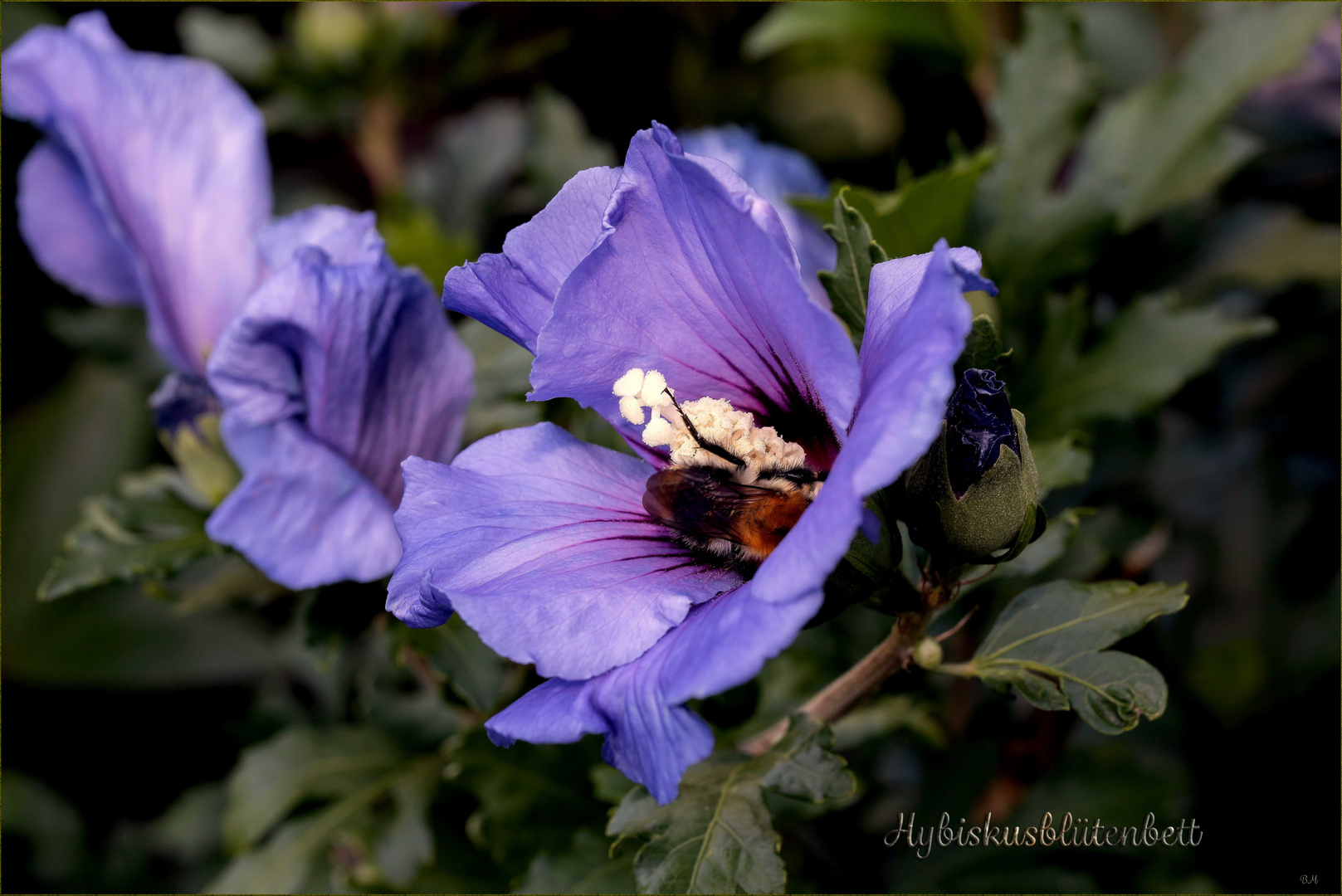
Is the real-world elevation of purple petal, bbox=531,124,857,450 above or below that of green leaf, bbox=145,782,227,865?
above

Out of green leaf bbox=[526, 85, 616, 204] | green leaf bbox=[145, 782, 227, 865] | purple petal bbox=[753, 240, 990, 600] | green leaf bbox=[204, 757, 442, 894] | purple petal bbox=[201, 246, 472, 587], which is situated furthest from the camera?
green leaf bbox=[145, 782, 227, 865]

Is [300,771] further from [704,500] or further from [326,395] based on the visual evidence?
[704,500]

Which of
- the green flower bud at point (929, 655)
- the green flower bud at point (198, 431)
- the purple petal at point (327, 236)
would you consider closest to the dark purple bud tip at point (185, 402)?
the green flower bud at point (198, 431)

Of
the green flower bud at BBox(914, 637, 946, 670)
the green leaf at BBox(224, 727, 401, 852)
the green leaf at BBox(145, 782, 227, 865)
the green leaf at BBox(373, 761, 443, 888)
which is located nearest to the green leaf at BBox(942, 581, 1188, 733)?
the green flower bud at BBox(914, 637, 946, 670)

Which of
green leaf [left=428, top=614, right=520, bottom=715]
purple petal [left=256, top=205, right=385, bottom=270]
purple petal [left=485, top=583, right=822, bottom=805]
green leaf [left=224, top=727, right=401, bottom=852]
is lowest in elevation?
green leaf [left=224, top=727, right=401, bottom=852]

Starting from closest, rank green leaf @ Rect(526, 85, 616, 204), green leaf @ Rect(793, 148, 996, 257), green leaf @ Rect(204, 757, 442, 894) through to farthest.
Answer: green leaf @ Rect(793, 148, 996, 257) → green leaf @ Rect(204, 757, 442, 894) → green leaf @ Rect(526, 85, 616, 204)

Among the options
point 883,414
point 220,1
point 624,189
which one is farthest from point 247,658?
point 883,414

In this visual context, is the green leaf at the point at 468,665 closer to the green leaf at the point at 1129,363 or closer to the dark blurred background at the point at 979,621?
the dark blurred background at the point at 979,621

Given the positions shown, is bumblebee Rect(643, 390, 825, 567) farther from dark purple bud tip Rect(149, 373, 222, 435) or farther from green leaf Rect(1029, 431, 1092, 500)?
dark purple bud tip Rect(149, 373, 222, 435)
